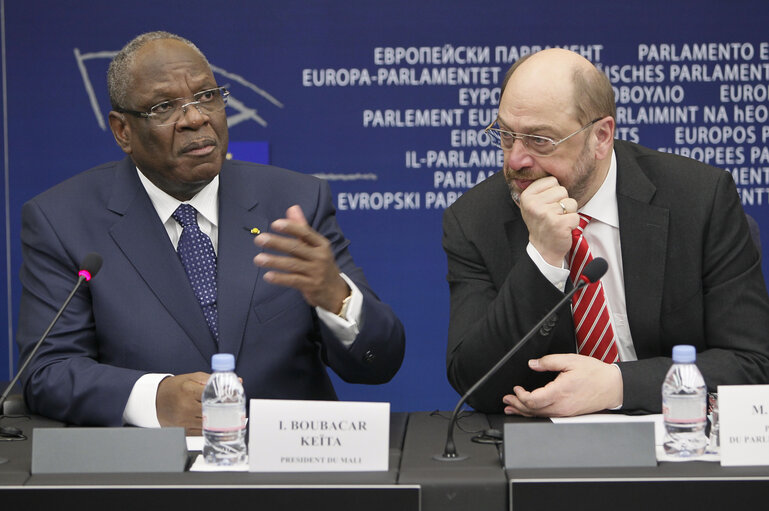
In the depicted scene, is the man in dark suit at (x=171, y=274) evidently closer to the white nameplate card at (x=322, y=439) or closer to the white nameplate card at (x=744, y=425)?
the white nameplate card at (x=322, y=439)

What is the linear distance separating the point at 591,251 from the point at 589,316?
19cm

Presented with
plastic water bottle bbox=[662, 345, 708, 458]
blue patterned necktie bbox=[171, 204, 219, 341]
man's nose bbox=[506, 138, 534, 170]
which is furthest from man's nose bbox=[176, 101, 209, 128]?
plastic water bottle bbox=[662, 345, 708, 458]

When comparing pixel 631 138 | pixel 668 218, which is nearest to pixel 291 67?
pixel 631 138

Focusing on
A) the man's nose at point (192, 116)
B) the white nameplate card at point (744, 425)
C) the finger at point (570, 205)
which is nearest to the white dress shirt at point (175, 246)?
the man's nose at point (192, 116)

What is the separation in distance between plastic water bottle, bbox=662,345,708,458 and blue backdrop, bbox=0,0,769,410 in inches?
86.1

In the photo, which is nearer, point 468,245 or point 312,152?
point 468,245

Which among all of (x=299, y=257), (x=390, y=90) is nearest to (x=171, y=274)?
(x=299, y=257)

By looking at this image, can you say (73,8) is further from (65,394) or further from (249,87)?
(65,394)

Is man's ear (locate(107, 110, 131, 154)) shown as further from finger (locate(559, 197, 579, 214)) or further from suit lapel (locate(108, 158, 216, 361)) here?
finger (locate(559, 197, 579, 214))

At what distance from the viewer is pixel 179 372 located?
2.54 meters

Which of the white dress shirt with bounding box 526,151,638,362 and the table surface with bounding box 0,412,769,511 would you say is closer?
the table surface with bounding box 0,412,769,511

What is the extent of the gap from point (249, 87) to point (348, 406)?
8.44 feet

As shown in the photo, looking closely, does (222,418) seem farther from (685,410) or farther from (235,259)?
(685,410)

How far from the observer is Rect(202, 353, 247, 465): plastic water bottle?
1.91 meters
